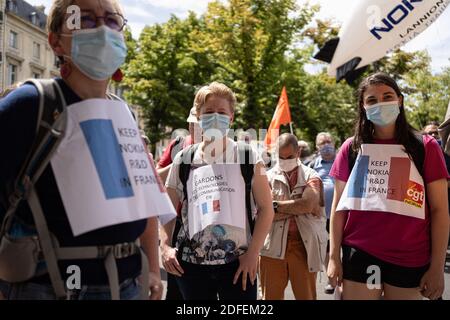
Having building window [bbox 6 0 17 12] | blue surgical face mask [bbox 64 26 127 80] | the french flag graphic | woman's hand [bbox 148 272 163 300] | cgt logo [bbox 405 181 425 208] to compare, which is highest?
building window [bbox 6 0 17 12]

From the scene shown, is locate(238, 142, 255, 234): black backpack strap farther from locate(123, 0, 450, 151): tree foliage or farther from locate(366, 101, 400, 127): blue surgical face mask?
locate(123, 0, 450, 151): tree foliage

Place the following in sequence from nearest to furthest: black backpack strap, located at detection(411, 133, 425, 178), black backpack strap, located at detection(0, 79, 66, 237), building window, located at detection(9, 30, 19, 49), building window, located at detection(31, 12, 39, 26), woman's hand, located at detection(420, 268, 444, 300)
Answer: black backpack strap, located at detection(0, 79, 66, 237) < woman's hand, located at detection(420, 268, 444, 300) < black backpack strap, located at detection(411, 133, 425, 178) < building window, located at detection(9, 30, 19, 49) < building window, located at detection(31, 12, 39, 26)

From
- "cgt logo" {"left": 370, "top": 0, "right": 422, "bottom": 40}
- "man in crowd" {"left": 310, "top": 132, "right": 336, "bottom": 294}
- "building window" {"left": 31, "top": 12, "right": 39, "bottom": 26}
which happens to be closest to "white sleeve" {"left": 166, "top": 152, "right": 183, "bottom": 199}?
"man in crowd" {"left": 310, "top": 132, "right": 336, "bottom": 294}

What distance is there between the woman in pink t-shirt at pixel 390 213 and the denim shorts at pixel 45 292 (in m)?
1.61

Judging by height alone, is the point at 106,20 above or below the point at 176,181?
above

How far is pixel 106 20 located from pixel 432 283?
2.27 metres

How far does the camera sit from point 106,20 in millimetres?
1978

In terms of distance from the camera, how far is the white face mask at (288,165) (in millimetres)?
4699

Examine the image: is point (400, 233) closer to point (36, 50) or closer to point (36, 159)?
point (36, 159)

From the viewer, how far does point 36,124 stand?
1.66 metres

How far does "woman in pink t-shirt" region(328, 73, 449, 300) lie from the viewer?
2.81m

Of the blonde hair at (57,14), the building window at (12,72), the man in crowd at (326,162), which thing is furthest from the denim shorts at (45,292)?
the building window at (12,72)

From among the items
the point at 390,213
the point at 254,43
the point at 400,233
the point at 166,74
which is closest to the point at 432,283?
the point at 400,233
